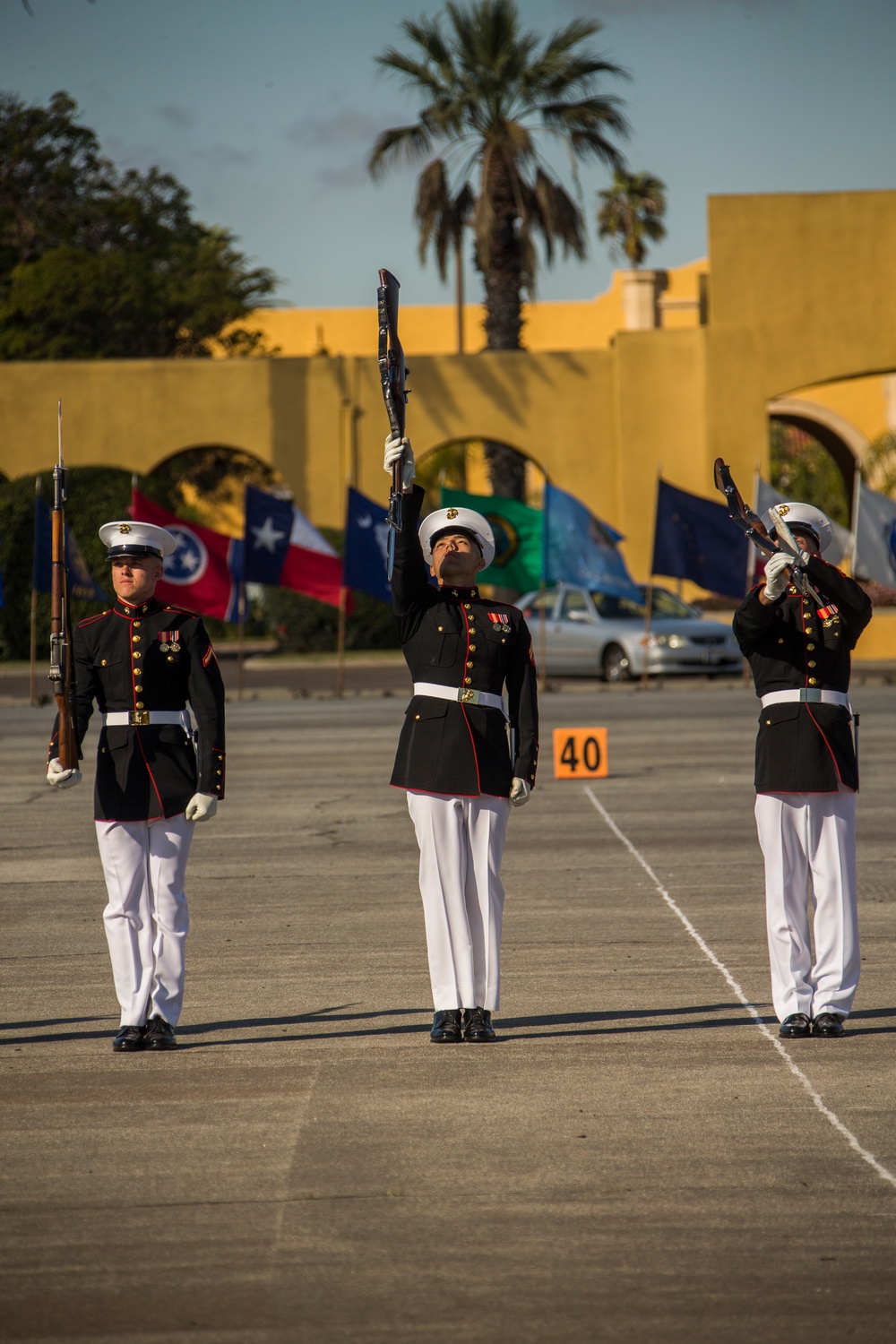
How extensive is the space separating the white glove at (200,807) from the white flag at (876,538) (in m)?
19.5

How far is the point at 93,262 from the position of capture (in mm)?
44875

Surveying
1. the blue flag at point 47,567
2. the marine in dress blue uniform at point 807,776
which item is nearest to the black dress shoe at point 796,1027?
the marine in dress blue uniform at point 807,776

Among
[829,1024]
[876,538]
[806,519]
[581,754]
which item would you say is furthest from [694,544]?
[829,1024]

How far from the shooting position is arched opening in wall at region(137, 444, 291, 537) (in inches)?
1948

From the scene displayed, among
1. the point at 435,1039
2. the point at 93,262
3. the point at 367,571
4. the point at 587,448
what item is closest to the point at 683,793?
the point at 435,1039

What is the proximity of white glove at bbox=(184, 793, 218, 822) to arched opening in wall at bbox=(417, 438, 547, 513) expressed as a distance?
1290 centimetres

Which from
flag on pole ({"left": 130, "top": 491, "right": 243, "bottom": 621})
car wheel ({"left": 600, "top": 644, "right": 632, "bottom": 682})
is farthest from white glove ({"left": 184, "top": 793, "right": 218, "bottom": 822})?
car wheel ({"left": 600, "top": 644, "right": 632, "bottom": 682})

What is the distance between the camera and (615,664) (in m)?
28.4

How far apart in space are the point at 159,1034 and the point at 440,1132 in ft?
5.09

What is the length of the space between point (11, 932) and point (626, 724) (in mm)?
12531

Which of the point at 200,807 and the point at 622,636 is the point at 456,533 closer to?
the point at 200,807

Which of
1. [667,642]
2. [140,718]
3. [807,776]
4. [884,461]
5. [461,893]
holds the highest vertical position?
[884,461]

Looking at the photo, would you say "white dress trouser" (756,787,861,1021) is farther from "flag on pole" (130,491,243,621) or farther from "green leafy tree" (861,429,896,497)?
"green leafy tree" (861,429,896,497)

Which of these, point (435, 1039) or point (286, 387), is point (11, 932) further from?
point (286, 387)
